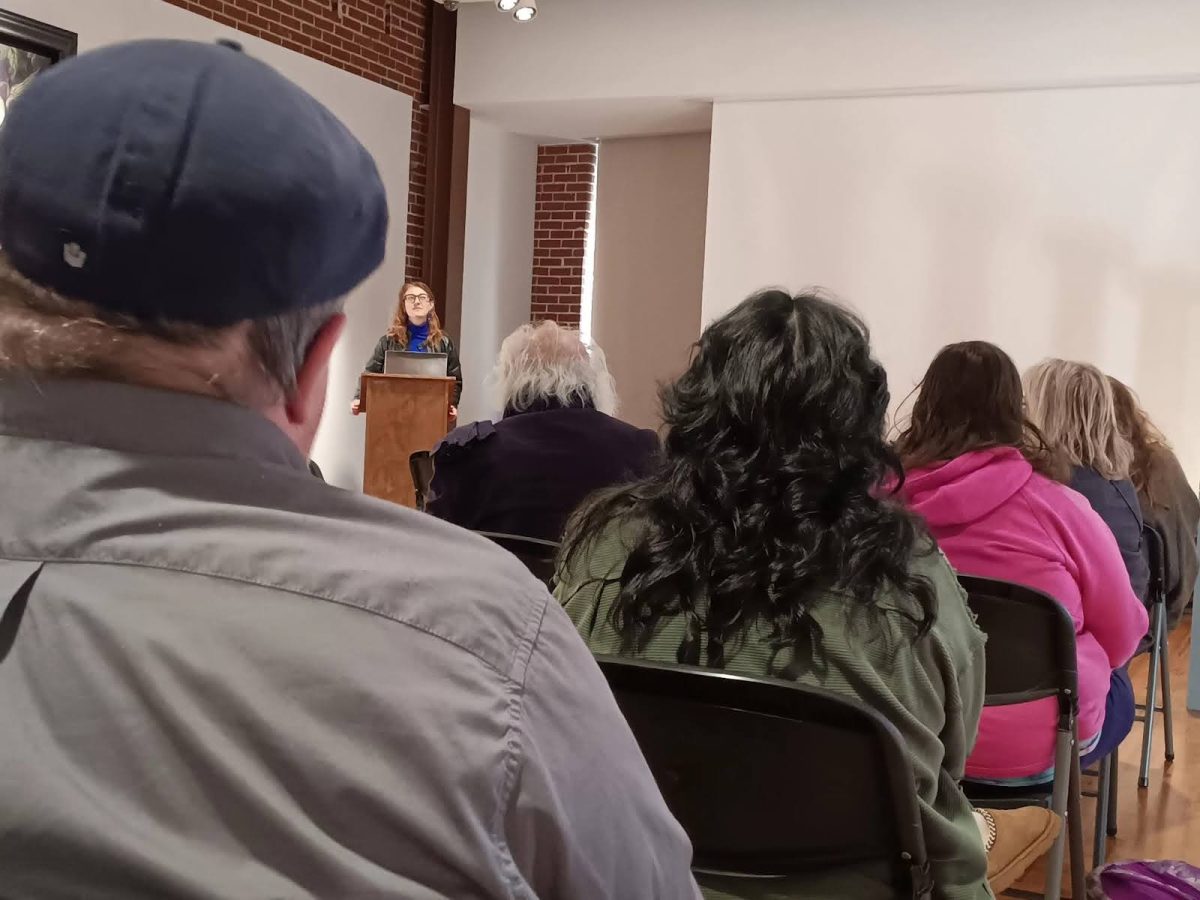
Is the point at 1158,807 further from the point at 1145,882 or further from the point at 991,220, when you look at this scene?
the point at 991,220

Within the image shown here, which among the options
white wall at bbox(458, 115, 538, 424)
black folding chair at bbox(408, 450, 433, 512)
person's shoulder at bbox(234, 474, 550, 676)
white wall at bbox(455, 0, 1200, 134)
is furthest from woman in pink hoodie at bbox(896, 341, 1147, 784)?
white wall at bbox(458, 115, 538, 424)

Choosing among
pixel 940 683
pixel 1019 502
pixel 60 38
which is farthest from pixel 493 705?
pixel 60 38

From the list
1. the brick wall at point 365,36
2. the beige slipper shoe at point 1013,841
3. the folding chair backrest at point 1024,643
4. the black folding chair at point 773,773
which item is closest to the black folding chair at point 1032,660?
the folding chair backrest at point 1024,643

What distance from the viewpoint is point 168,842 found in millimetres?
566

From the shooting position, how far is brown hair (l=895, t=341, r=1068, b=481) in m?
2.24

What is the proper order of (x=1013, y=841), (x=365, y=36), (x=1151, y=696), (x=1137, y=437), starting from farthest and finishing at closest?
(x=365, y=36) → (x=1151, y=696) → (x=1137, y=437) → (x=1013, y=841)

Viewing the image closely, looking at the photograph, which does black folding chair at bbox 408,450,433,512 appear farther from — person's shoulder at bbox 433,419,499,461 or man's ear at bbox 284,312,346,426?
man's ear at bbox 284,312,346,426

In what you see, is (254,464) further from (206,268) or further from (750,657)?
(750,657)

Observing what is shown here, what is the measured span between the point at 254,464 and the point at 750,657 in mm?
818

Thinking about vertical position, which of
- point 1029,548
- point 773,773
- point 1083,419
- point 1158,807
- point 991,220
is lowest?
point 1158,807

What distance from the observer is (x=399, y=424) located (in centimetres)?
524

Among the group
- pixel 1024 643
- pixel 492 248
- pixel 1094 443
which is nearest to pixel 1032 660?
pixel 1024 643

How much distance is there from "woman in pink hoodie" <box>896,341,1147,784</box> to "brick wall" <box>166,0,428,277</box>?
4.90 metres

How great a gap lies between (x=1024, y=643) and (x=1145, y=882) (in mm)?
596
